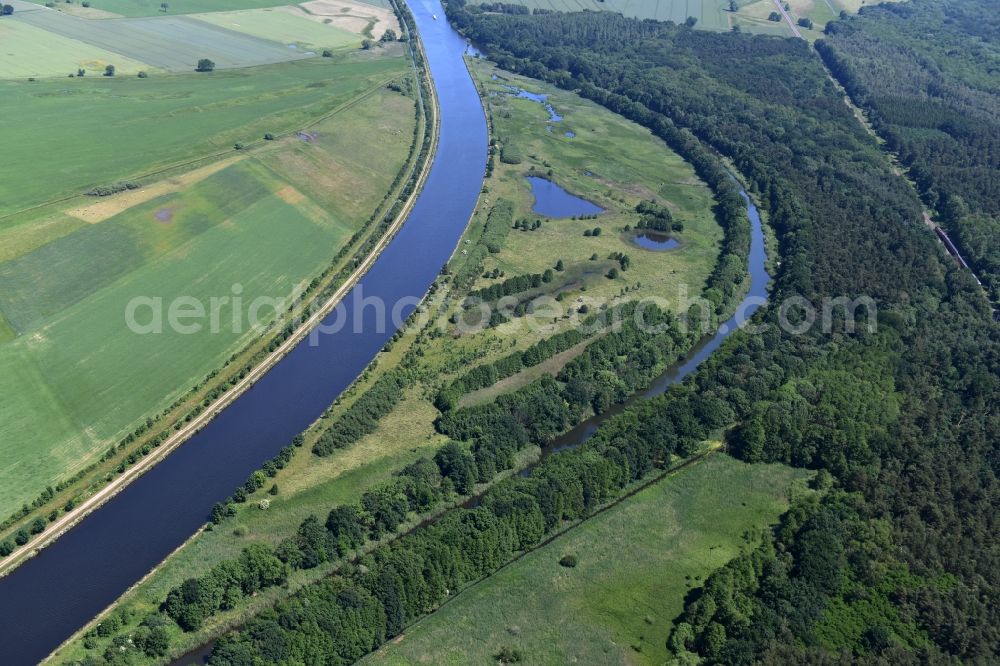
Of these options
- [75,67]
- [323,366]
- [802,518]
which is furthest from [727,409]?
[75,67]

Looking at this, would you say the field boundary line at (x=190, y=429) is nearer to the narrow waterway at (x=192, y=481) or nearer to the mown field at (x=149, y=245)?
the narrow waterway at (x=192, y=481)

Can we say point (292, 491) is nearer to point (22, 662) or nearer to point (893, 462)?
point (22, 662)

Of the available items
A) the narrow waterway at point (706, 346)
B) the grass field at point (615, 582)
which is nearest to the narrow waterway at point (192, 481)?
the grass field at point (615, 582)

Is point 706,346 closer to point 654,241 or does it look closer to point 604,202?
point 654,241

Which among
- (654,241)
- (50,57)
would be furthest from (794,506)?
(50,57)

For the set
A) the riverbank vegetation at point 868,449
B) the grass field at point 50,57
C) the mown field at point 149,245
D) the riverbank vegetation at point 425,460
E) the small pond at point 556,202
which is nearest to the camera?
the riverbank vegetation at point 425,460

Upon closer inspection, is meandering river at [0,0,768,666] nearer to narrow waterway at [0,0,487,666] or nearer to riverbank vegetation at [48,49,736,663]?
narrow waterway at [0,0,487,666]
